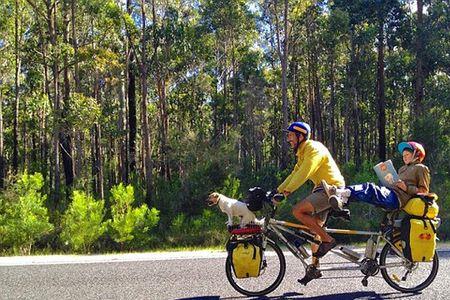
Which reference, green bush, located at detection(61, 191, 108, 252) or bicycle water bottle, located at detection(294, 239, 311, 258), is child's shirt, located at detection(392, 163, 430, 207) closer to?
bicycle water bottle, located at detection(294, 239, 311, 258)

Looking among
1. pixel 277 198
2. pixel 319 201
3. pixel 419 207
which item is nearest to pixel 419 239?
pixel 419 207

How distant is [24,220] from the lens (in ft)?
33.0

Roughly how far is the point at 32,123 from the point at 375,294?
33.0 m

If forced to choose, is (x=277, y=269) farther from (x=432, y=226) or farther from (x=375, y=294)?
(x=432, y=226)

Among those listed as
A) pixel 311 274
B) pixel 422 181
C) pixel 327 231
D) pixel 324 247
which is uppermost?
pixel 422 181

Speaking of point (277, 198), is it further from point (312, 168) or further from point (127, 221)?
point (127, 221)

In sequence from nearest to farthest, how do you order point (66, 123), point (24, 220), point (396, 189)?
point (396, 189) < point (24, 220) < point (66, 123)

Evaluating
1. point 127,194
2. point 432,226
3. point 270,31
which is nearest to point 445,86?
point 270,31

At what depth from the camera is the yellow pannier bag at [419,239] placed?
5152 mm

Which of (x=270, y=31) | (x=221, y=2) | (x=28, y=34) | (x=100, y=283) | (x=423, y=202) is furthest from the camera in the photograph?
(x=270, y=31)

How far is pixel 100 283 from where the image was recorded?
583cm

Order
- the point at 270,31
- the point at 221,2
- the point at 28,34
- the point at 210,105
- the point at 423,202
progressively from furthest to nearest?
the point at 210,105 → the point at 270,31 → the point at 221,2 → the point at 28,34 → the point at 423,202

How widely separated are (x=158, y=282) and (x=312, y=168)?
230cm

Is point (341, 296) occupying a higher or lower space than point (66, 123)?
lower
